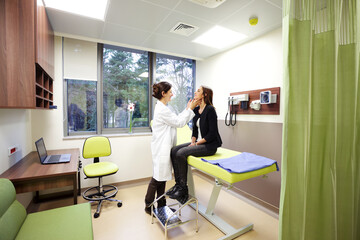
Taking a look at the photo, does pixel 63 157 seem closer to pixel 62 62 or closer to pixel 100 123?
pixel 100 123

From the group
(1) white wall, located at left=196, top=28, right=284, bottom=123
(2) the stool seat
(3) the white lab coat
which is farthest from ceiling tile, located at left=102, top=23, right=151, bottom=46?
(2) the stool seat

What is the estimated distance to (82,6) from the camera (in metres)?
1.97

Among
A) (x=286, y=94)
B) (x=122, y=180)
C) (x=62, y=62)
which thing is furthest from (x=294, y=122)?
(x=62, y=62)

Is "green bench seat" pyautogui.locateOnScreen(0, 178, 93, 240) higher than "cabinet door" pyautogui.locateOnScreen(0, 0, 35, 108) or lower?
lower

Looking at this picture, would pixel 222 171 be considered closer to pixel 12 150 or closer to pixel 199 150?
pixel 199 150

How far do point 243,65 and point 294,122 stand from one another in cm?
211

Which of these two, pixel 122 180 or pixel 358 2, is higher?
pixel 358 2

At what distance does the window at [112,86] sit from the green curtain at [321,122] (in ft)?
9.28

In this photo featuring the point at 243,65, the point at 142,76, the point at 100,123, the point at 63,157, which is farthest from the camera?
the point at 142,76

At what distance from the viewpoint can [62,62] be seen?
2.76 meters

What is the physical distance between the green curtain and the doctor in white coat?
128 centimetres

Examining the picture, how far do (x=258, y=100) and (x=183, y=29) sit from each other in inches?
57.7

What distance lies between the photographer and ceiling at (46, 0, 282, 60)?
1.88 m

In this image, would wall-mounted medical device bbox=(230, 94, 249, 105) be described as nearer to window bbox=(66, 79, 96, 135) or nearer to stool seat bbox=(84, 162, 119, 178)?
stool seat bbox=(84, 162, 119, 178)
